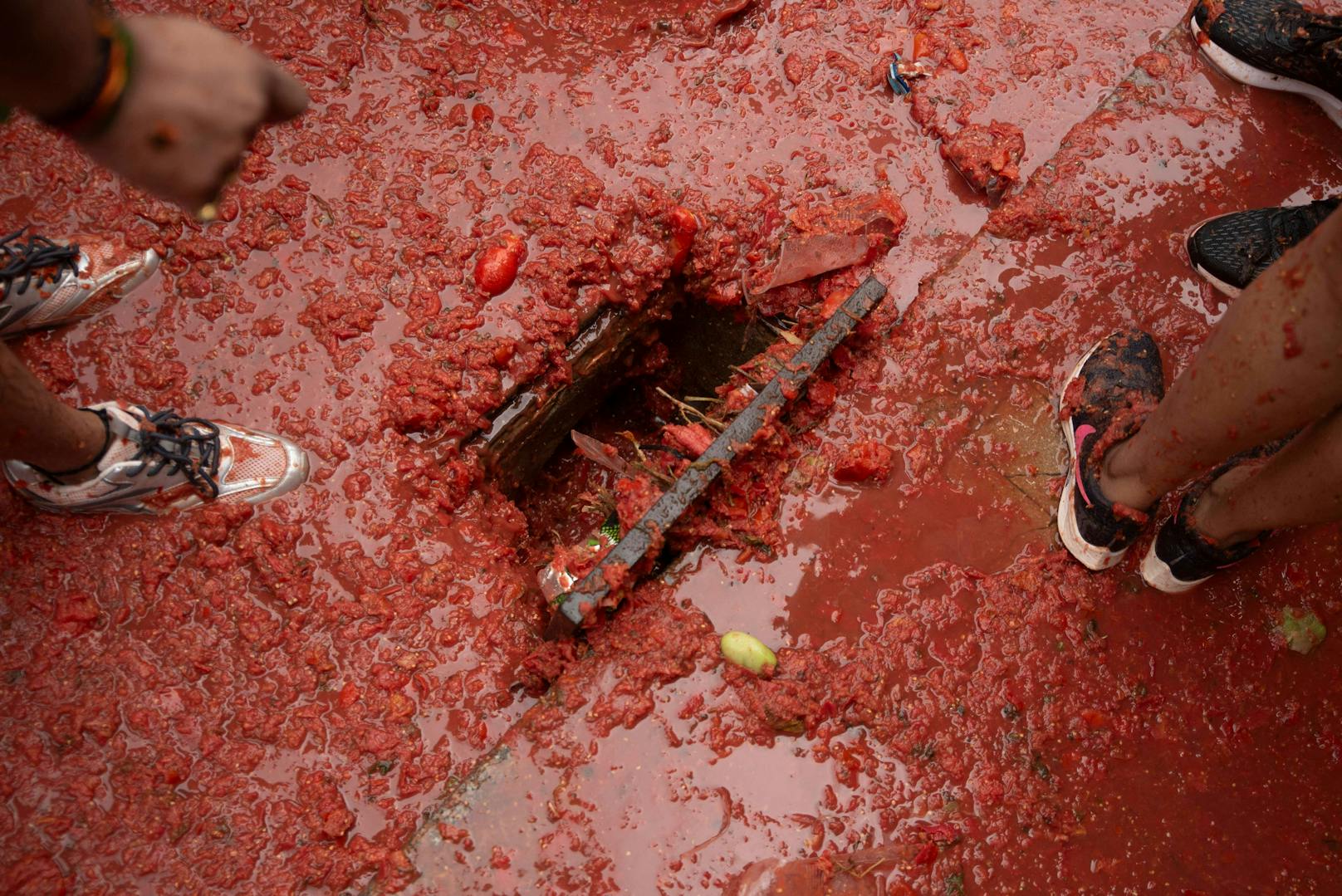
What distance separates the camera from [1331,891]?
206cm

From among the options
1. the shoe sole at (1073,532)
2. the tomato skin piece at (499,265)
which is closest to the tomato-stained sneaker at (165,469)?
the tomato skin piece at (499,265)

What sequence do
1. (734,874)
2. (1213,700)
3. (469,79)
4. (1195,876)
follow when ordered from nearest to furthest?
(734,874), (1195,876), (1213,700), (469,79)

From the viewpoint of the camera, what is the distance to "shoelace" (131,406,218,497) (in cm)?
210

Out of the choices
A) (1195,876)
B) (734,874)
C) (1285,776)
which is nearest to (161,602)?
(734,874)

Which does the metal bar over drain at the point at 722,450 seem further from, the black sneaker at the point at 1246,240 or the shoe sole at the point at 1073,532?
the black sneaker at the point at 1246,240

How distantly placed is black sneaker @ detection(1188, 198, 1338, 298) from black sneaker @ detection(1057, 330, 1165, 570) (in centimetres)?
32

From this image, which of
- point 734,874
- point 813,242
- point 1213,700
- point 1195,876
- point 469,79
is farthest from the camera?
point 469,79

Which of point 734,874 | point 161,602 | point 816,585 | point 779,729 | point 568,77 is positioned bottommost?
point 161,602

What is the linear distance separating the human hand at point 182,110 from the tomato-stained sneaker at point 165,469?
1106 mm

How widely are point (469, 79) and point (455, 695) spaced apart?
6.32 feet

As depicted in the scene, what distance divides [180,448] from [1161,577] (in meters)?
2.56

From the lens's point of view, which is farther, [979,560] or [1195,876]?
[979,560]

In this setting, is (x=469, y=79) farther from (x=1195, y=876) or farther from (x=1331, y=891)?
(x=1331, y=891)

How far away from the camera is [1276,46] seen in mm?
2729
